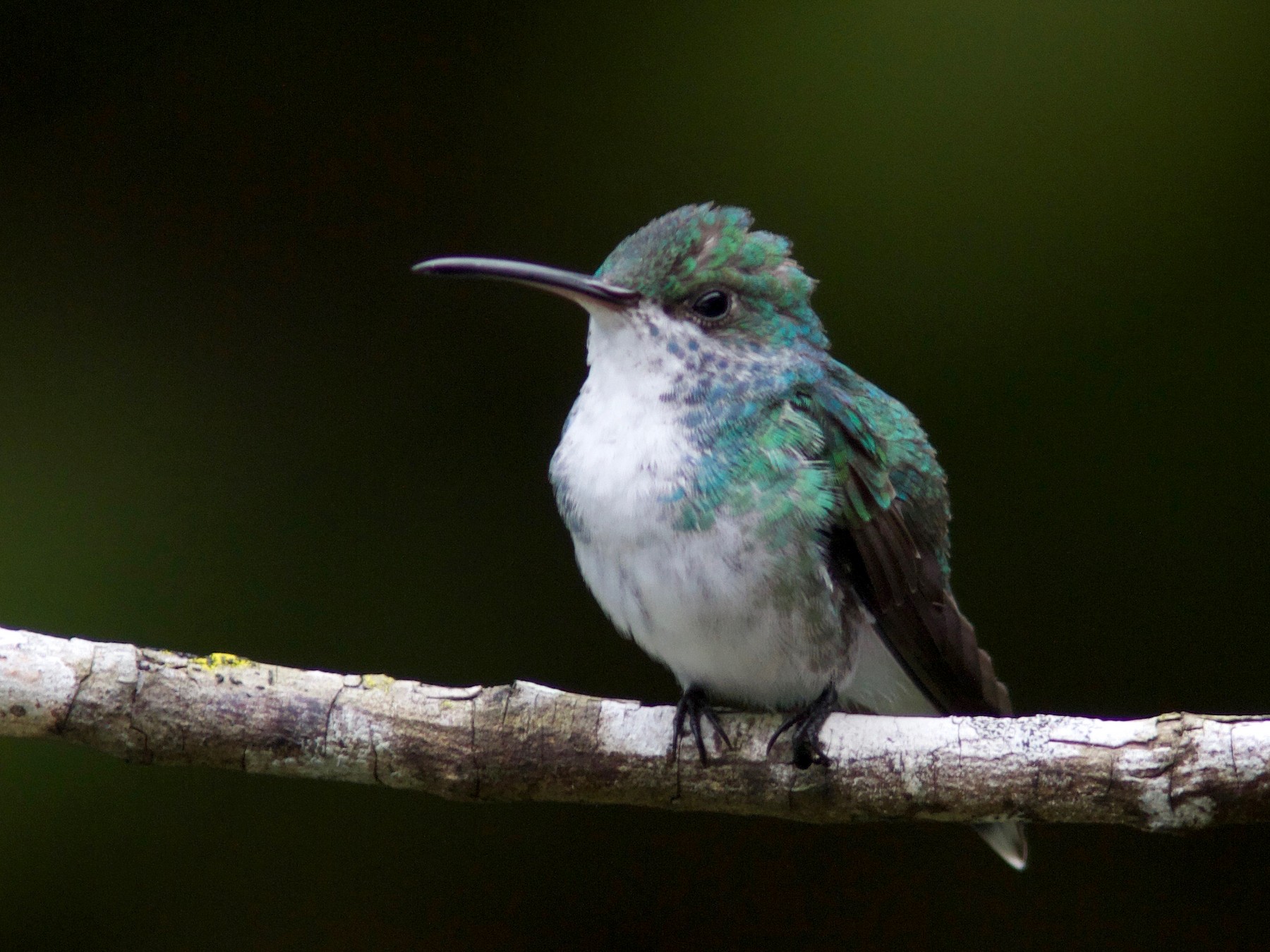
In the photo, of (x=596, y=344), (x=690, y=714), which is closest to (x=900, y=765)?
(x=690, y=714)

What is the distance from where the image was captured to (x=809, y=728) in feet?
6.15

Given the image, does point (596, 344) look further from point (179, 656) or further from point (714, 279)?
point (179, 656)

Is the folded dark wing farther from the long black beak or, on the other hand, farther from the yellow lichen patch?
the yellow lichen patch

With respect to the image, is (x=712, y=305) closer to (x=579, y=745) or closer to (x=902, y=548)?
(x=902, y=548)

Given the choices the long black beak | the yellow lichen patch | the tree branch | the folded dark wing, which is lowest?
the tree branch

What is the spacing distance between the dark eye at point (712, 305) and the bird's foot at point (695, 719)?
0.58 m

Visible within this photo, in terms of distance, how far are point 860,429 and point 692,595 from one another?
15.8 inches

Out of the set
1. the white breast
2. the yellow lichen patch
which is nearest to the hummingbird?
the white breast

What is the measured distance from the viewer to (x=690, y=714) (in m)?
1.92

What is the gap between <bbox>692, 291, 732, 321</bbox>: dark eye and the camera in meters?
1.98

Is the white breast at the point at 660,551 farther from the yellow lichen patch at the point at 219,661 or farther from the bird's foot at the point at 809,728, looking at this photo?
the yellow lichen patch at the point at 219,661

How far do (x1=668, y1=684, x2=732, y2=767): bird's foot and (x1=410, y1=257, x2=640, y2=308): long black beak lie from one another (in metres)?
0.61

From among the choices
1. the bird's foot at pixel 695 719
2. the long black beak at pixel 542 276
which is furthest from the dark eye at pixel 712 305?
the bird's foot at pixel 695 719

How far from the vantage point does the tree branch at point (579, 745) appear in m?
1.68
